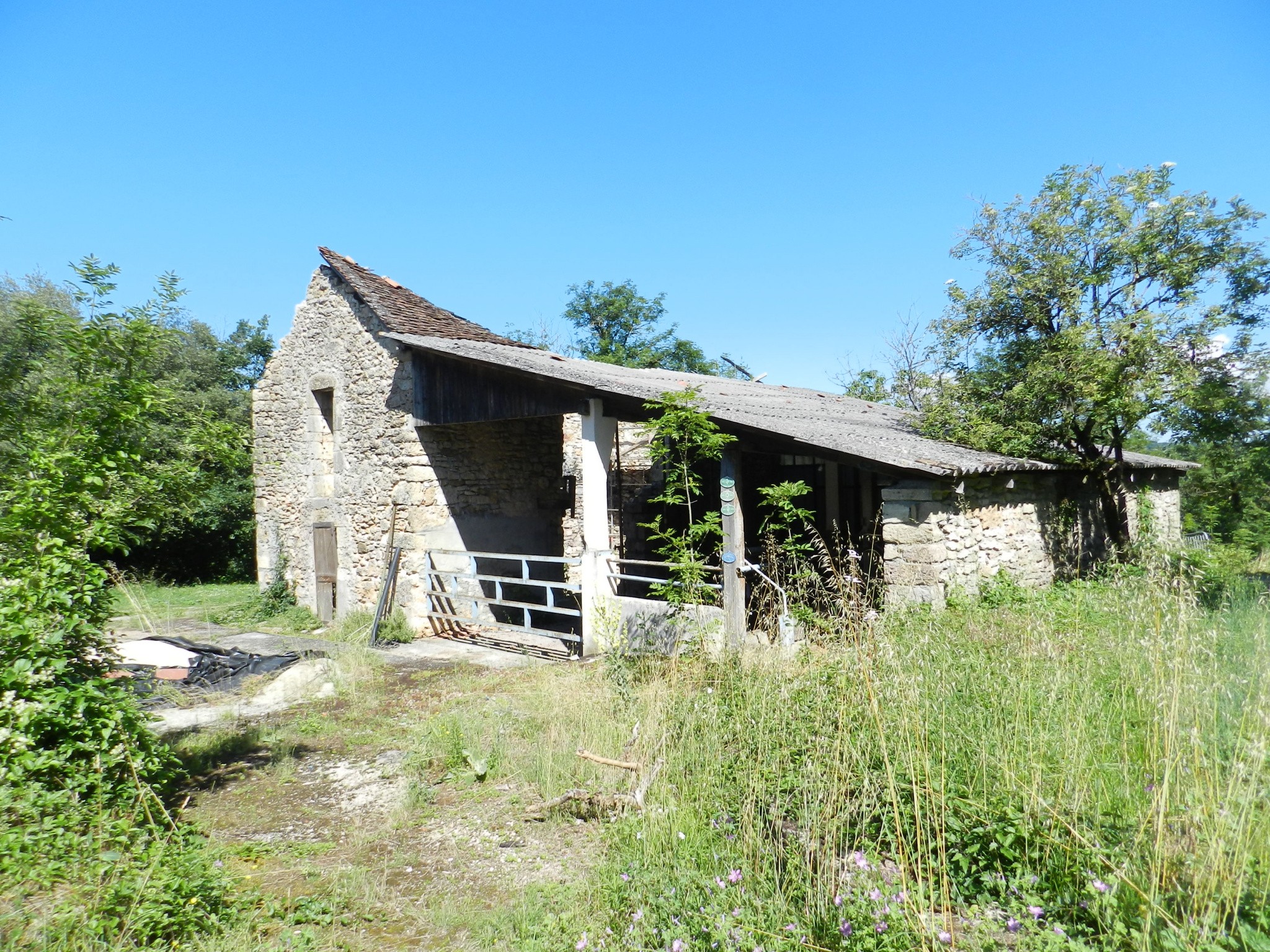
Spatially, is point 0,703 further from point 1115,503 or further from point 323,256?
point 1115,503

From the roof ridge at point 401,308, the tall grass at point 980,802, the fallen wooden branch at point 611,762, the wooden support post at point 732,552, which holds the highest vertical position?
the roof ridge at point 401,308

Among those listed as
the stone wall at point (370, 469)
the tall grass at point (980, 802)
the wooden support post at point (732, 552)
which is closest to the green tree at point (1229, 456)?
the wooden support post at point (732, 552)

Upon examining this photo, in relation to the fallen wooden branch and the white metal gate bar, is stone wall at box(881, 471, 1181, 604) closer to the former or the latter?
the fallen wooden branch

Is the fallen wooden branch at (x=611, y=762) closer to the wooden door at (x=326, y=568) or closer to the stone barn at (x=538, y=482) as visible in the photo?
the stone barn at (x=538, y=482)

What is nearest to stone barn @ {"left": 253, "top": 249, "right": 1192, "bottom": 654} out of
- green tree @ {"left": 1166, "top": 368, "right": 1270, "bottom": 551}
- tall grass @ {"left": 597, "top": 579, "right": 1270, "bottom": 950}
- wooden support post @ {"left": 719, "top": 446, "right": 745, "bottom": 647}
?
wooden support post @ {"left": 719, "top": 446, "right": 745, "bottom": 647}

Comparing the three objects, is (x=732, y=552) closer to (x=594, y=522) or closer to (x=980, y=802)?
(x=594, y=522)

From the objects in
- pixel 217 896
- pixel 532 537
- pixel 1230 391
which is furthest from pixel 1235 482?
pixel 217 896

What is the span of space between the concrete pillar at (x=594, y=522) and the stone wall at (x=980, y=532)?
3222 millimetres

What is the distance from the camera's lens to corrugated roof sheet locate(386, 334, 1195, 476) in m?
7.25

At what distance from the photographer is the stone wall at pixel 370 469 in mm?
10898

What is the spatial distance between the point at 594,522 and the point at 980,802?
256 inches

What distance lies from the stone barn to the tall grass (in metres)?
3.10

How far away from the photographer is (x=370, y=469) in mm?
11328

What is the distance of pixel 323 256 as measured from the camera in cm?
1198
